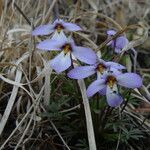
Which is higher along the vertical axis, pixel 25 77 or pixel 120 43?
pixel 120 43

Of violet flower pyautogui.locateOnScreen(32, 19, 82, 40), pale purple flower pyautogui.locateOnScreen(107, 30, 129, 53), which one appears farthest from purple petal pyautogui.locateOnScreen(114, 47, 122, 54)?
violet flower pyautogui.locateOnScreen(32, 19, 82, 40)

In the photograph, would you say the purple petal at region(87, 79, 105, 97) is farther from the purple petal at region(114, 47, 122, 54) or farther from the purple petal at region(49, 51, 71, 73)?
the purple petal at region(114, 47, 122, 54)

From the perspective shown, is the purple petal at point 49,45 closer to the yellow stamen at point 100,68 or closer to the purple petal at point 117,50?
the yellow stamen at point 100,68

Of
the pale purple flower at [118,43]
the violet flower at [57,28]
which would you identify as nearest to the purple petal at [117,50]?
the pale purple flower at [118,43]

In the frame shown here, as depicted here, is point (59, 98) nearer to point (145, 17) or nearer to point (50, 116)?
point (50, 116)

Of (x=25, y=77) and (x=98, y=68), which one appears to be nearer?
(x=98, y=68)

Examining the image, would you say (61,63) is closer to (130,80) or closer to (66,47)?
(66,47)

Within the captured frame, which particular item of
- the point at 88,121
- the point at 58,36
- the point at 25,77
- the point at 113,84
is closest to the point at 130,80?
the point at 113,84
